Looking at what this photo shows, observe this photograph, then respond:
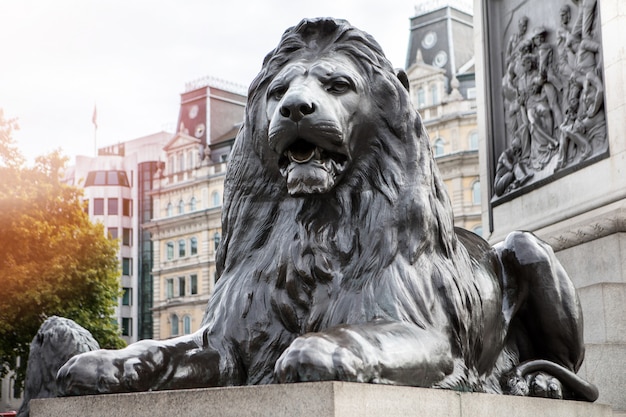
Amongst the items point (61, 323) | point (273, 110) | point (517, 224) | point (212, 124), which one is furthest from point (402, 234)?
point (212, 124)

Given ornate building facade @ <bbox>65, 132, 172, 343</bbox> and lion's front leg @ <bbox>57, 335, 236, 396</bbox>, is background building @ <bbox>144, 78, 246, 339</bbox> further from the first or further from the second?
lion's front leg @ <bbox>57, 335, 236, 396</bbox>

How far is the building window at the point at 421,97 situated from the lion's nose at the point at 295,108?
53.0 meters

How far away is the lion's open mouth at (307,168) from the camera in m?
4.50

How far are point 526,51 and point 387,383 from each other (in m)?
8.35

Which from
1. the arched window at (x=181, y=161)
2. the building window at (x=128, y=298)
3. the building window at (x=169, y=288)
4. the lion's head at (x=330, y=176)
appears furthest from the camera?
the building window at (x=128, y=298)

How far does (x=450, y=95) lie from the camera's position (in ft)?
181

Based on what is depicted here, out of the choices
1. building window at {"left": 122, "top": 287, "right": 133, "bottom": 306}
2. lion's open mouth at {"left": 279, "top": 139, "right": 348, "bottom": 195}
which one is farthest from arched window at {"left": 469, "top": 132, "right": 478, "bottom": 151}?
lion's open mouth at {"left": 279, "top": 139, "right": 348, "bottom": 195}

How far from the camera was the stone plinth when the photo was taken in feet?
11.9

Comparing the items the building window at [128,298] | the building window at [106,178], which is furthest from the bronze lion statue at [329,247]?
the building window at [106,178]

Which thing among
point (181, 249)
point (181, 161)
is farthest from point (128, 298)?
point (181, 161)

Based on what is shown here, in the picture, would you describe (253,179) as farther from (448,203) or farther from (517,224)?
(517,224)

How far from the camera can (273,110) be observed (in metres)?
4.66

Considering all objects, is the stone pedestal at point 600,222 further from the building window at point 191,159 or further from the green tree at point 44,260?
the building window at point 191,159

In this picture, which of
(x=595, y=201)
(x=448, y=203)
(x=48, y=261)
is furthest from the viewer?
(x=48, y=261)
